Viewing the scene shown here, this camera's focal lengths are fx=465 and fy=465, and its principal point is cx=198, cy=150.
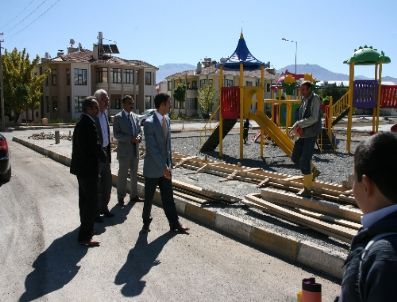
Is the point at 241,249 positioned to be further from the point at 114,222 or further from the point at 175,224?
the point at 114,222

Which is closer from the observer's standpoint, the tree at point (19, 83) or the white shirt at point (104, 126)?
the white shirt at point (104, 126)

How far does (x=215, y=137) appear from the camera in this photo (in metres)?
16.8

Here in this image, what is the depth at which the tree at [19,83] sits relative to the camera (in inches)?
1622

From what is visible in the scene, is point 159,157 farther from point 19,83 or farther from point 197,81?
point 197,81

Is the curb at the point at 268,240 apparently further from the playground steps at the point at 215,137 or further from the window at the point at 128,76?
the window at the point at 128,76

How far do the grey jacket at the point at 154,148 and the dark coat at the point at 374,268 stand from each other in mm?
4804

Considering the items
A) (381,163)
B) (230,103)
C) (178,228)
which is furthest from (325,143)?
(381,163)

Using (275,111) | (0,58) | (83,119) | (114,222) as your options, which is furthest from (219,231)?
(0,58)

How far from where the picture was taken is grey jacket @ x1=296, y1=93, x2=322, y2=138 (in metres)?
7.45

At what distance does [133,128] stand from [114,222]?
183 cm

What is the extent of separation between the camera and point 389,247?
4.73 ft

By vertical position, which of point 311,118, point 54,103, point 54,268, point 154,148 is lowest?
point 54,268

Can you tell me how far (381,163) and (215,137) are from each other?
15.2 metres

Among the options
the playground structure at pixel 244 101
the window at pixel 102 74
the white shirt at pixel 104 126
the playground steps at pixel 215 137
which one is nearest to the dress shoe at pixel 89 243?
the white shirt at pixel 104 126
